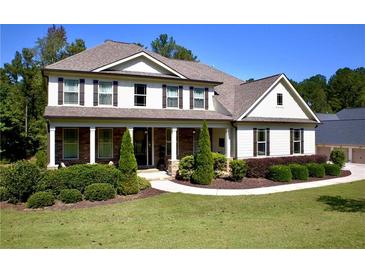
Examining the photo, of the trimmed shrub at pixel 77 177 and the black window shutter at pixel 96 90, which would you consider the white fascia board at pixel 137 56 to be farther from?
the trimmed shrub at pixel 77 177

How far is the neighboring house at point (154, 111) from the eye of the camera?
16922 mm

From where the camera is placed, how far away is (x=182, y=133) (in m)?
21.1

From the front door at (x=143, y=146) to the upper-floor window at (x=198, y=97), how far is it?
374 cm

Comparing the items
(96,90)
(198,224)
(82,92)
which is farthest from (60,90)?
(198,224)

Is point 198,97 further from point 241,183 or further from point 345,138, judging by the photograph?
point 345,138

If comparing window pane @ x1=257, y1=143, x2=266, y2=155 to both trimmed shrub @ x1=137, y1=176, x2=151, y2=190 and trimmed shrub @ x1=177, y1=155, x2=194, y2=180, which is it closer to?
trimmed shrub @ x1=177, y1=155, x2=194, y2=180

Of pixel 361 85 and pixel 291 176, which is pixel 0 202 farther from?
pixel 361 85

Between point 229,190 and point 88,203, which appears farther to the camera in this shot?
point 229,190

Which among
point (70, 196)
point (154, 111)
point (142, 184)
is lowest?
point (70, 196)

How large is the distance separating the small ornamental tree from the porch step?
1934 mm

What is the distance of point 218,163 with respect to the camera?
17.6 meters

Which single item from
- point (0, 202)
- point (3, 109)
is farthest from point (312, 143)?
point (3, 109)

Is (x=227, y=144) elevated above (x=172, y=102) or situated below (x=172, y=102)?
below

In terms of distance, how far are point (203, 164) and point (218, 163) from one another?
1877 millimetres
